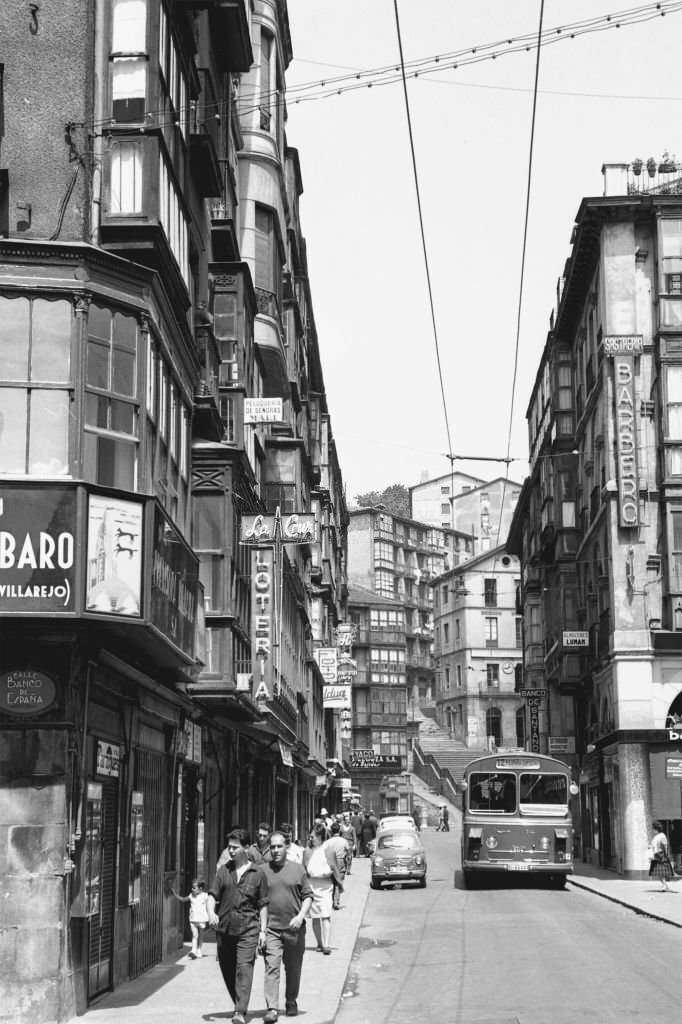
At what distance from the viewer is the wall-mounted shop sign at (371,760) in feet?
273

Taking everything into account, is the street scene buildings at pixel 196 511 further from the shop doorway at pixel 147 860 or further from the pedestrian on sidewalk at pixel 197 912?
the pedestrian on sidewalk at pixel 197 912

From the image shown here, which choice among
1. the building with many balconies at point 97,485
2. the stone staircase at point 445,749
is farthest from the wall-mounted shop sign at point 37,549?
the stone staircase at point 445,749

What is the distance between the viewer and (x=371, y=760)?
276 ft

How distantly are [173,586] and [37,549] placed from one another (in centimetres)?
295

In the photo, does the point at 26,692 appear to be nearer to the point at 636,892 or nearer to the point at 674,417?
the point at 636,892

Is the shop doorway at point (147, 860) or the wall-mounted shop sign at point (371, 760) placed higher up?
the wall-mounted shop sign at point (371, 760)

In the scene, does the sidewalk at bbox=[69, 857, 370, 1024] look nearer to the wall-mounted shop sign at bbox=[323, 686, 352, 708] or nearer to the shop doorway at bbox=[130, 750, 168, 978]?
the shop doorway at bbox=[130, 750, 168, 978]

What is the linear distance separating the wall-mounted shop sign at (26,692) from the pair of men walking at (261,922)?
255 centimetres

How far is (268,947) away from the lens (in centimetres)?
1474

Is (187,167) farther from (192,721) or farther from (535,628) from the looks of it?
(535,628)

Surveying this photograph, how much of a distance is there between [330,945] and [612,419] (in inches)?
962

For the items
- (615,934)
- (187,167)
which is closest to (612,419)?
(615,934)

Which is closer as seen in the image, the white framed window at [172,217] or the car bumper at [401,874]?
the white framed window at [172,217]

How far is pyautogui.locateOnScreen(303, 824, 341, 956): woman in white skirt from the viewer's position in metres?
21.7
